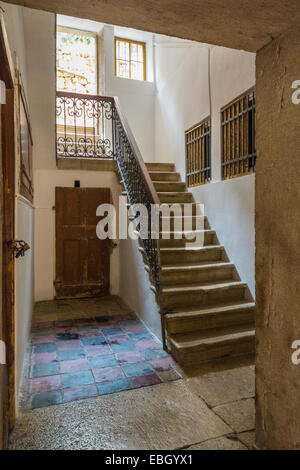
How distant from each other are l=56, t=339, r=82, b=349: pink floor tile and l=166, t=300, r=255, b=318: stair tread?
1057 millimetres

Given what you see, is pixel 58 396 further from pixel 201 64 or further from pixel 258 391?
pixel 201 64

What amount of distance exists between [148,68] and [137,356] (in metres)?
6.60

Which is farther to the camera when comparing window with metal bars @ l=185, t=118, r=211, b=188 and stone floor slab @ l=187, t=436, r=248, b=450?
window with metal bars @ l=185, t=118, r=211, b=188

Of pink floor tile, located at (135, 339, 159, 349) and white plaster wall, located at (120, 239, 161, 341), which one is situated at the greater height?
white plaster wall, located at (120, 239, 161, 341)

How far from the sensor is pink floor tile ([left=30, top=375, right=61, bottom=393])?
8.10ft

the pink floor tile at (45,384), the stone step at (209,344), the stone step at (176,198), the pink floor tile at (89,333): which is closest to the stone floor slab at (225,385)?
the stone step at (209,344)

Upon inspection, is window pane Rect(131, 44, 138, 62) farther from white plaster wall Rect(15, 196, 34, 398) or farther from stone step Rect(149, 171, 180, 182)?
white plaster wall Rect(15, 196, 34, 398)

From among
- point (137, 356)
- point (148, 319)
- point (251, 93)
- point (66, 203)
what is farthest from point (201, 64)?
point (137, 356)

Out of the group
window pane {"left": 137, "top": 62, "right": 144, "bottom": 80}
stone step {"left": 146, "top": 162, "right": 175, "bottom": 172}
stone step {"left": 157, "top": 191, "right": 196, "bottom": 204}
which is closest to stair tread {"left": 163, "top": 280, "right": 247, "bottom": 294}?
stone step {"left": 157, "top": 191, "right": 196, "bottom": 204}

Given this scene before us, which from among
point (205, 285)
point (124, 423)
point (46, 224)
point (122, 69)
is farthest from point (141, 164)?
point (122, 69)

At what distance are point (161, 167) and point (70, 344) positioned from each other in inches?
145

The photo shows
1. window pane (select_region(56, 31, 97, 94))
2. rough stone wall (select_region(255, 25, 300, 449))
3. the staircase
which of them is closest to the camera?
rough stone wall (select_region(255, 25, 300, 449))

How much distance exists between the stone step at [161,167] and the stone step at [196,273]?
2.63m

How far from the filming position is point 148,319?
12.5 ft
